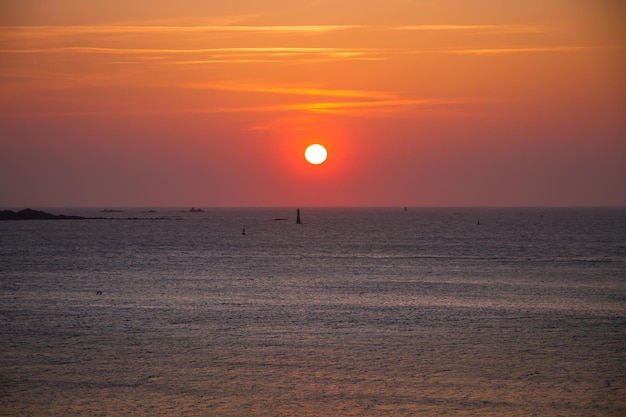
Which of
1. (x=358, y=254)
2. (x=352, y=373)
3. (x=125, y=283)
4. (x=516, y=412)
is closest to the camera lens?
(x=516, y=412)

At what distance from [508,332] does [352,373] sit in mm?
9307

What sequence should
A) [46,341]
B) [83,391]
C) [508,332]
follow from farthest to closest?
[508,332], [46,341], [83,391]

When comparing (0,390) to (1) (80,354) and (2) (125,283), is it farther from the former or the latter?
(2) (125,283)

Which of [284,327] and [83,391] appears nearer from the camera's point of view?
[83,391]

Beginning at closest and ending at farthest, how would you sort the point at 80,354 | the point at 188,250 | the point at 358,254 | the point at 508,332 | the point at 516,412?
the point at 516,412 < the point at 80,354 < the point at 508,332 < the point at 358,254 < the point at 188,250

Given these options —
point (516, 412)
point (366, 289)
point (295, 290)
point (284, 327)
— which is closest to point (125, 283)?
point (295, 290)

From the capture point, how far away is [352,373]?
70.4 ft

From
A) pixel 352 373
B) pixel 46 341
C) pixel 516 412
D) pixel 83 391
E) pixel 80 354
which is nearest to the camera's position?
pixel 516 412

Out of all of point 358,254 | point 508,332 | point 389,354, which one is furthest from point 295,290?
point 358,254

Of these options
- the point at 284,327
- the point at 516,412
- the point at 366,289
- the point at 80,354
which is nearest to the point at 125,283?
the point at 366,289

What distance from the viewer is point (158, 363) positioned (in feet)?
74.7

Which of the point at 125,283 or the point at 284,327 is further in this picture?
the point at 125,283

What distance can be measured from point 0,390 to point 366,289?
90.7 feet

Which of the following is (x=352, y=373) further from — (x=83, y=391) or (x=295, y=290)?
(x=295, y=290)
